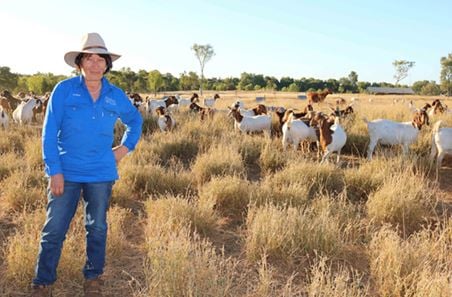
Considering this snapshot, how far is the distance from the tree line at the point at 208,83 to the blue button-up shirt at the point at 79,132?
53.3 meters

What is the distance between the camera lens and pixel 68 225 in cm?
348

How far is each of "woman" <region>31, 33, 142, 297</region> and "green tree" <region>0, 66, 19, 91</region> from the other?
5249 centimetres

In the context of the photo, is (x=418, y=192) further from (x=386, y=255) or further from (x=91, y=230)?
(x=91, y=230)

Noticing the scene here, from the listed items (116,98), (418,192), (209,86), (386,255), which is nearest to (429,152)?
(418,192)

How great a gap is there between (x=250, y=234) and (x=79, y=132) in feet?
7.79

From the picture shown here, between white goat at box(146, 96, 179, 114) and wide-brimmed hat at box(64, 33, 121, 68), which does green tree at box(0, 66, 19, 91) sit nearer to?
white goat at box(146, 96, 179, 114)

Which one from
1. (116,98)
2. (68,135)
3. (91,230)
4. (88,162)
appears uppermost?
(116,98)

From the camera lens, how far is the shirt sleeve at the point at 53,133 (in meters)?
3.15

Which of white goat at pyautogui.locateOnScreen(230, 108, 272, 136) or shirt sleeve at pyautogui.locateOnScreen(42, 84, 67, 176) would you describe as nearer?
shirt sleeve at pyautogui.locateOnScreen(42, 84, 67, 176)

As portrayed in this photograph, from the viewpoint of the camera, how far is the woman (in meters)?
3.22

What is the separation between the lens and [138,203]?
657 cm

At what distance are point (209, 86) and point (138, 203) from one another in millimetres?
95060

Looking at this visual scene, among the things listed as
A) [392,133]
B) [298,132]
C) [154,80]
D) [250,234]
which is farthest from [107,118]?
[154,80]

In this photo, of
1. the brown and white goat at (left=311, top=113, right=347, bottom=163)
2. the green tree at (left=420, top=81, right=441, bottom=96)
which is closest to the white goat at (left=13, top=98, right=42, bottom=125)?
the brown and white goat at (left=311, top=113, right=347, bottom=163)
